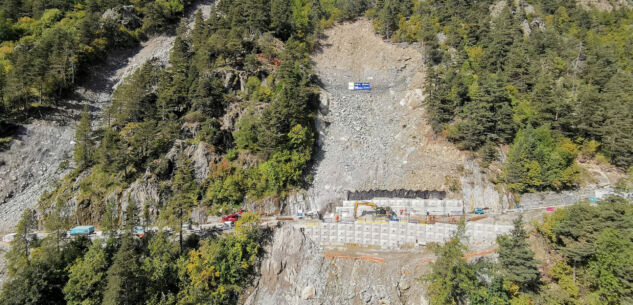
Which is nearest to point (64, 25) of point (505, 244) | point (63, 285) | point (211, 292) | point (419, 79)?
point (63, 285)

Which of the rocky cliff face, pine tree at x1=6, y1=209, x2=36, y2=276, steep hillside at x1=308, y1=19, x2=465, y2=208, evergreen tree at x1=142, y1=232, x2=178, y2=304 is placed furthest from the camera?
steep hillside at x1=308, y1=19, x2=465, y2=208

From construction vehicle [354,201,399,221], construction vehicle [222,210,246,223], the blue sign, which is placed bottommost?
construction vehicle [222,210,246,223]

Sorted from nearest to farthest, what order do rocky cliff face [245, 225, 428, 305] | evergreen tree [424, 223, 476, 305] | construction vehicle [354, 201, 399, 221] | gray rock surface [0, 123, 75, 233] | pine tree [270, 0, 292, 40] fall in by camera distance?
evergreen tree [424, 223, 476, 305] < rocky cliff face [245, 225, 428, 305] < gray rock surface [0, 123, 75, 233] < construction vehicle [354, 201, 399, 221] < pine tree [270, 0, 292, 40]

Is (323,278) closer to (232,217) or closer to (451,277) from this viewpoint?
(451,277)

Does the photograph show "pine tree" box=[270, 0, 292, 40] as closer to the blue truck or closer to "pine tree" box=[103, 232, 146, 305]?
the blue truck

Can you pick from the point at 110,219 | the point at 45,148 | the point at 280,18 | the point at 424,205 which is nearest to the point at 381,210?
the point at 424,205

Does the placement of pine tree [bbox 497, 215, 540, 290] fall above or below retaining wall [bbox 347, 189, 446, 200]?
below

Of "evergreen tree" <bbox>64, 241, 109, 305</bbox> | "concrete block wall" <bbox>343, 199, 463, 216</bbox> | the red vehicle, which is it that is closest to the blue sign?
"concrete block wall" <bbox>343, 199, 463, 216</bbox>

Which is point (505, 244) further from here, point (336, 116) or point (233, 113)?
point (233, 113)
